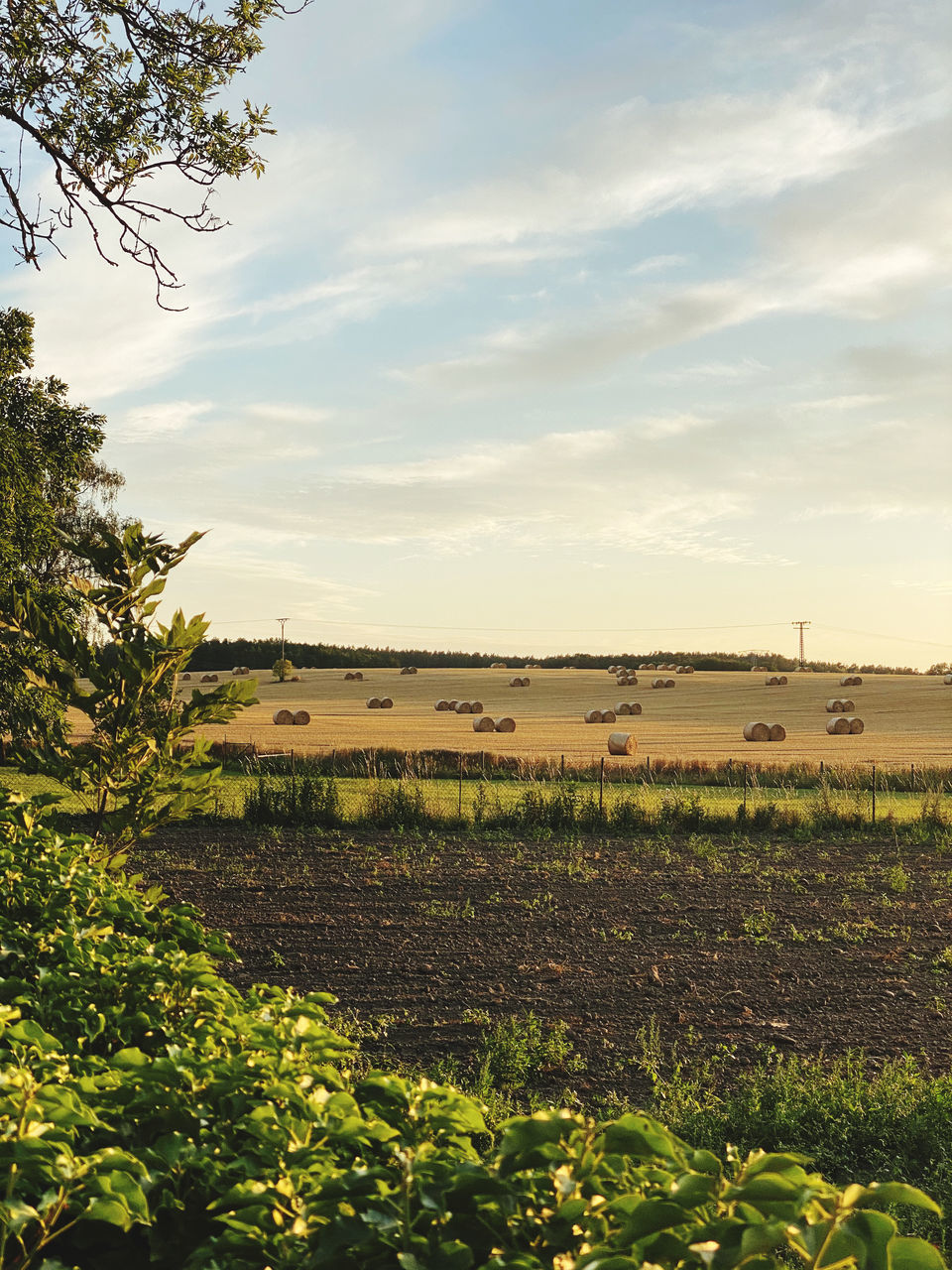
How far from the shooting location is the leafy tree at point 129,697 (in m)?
6.43

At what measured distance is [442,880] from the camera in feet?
36.1

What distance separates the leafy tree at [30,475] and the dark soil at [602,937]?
27.6ft

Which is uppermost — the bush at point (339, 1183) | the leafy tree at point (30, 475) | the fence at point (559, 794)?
the leafy tree at point (30, 475)

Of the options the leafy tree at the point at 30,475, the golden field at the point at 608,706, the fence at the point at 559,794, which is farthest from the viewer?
the golden field at the point at 608,706

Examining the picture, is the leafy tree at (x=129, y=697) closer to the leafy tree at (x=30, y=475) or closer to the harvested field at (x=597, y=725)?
the leafy tree at (x=30, y=475)

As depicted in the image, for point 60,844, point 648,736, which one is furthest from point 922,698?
point 60,844

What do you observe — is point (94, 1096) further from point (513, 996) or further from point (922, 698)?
point (922, 698)

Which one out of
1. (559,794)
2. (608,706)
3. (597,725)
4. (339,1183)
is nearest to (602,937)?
(559,794)

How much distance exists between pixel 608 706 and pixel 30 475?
26.0 m

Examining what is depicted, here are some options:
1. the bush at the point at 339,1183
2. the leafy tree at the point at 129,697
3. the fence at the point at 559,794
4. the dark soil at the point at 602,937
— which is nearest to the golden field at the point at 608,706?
the fence at the point at 559,794

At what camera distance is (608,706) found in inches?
1663

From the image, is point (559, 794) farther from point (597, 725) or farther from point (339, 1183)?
point (597, 725)

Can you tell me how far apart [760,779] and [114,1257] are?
2012 cm

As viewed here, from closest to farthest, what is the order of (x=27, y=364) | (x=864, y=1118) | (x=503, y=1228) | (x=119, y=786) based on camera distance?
(x=503, y=1228) → (x=864, y=1118) → (x=119, y=786) → (x=27, y=364)
